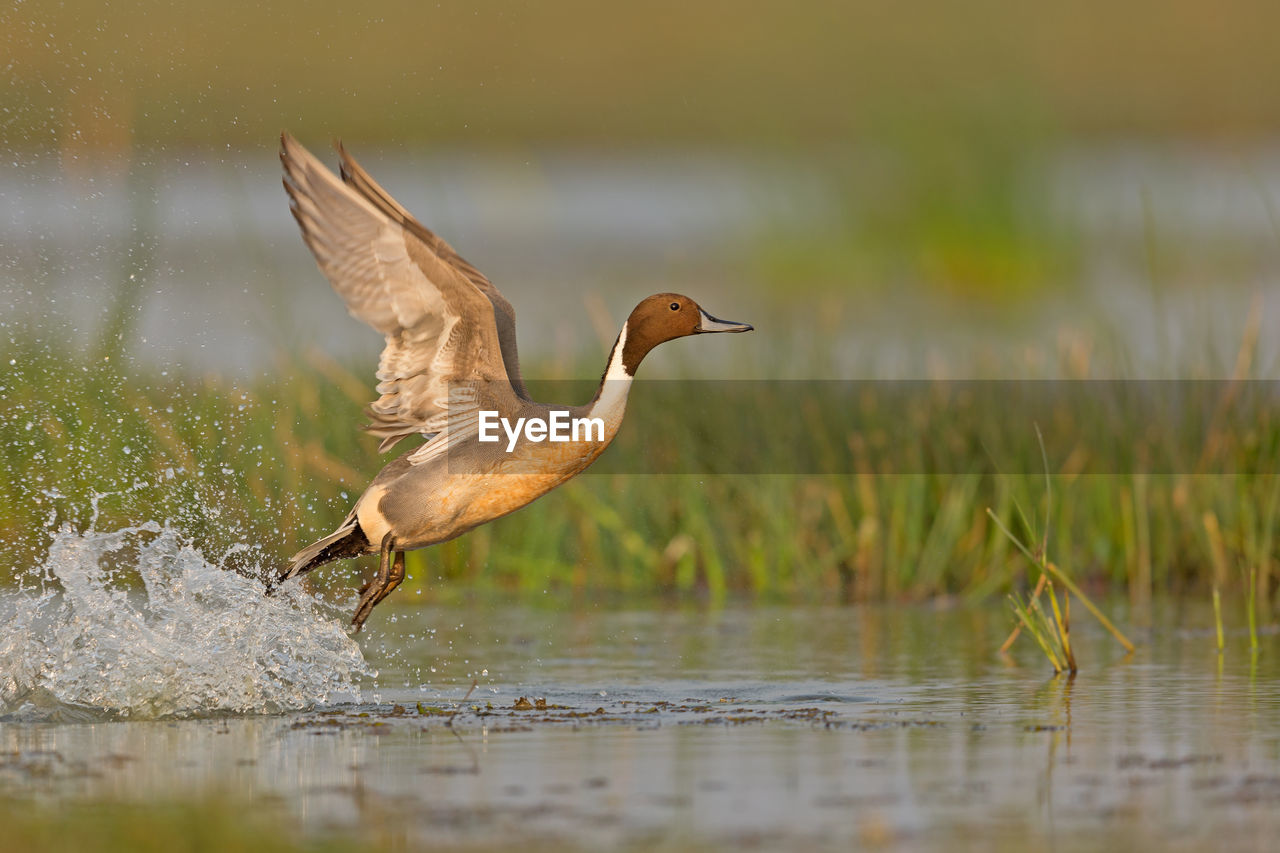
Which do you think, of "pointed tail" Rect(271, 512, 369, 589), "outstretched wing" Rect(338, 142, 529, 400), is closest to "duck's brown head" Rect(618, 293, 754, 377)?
"outstretched wing" Rect(338, 142, 529, 400)

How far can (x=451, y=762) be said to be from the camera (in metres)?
5.39

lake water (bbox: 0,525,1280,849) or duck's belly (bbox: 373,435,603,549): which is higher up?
duck's belly (bbox: 373,435,603,549)

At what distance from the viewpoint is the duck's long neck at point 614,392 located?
6.95 meters

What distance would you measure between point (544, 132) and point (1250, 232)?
865cm

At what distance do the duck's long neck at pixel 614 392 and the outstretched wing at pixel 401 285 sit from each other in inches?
12.4

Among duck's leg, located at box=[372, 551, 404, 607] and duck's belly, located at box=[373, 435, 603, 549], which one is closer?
duck's belly, located at box=[373, 435, 603, 549]

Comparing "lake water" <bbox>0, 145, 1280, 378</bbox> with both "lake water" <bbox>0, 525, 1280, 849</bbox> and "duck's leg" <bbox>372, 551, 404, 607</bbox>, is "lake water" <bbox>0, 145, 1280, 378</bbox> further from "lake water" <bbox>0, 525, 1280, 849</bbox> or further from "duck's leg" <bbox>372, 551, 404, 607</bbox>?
"duck's leg" <bbox>372, 551, 404, 607</bbox>

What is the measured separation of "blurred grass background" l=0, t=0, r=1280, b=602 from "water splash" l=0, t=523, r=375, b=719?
1016 mm

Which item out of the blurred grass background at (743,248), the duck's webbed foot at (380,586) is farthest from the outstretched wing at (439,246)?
the blurred grass background at (743,248)

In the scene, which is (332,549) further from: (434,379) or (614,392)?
(614,392)

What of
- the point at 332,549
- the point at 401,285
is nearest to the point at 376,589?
the point at 332,549

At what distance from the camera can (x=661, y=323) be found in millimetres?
7289

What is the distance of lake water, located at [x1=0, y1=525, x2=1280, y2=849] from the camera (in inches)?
183

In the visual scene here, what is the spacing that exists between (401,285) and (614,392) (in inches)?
31.7
